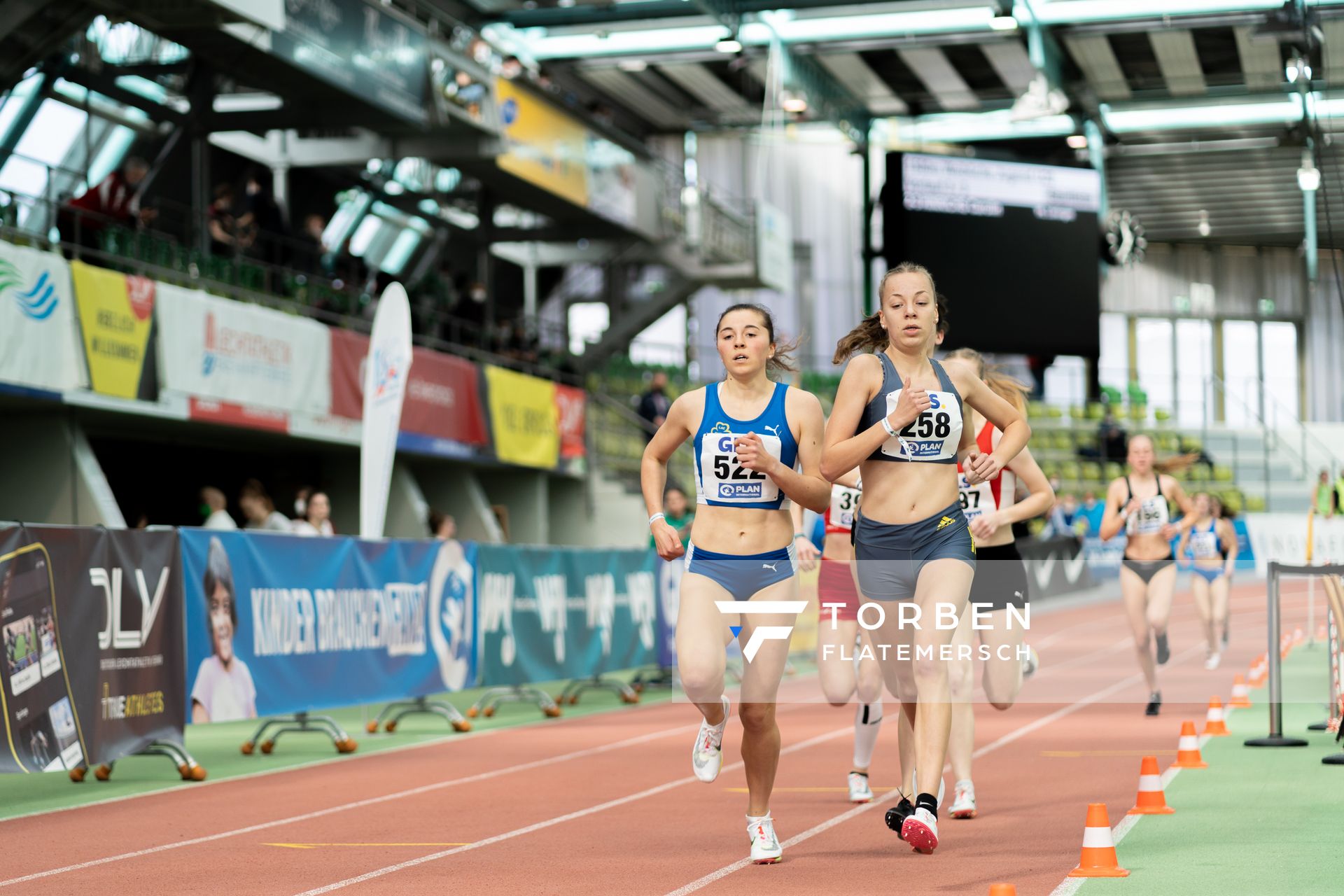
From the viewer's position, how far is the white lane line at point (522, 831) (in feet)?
22.2

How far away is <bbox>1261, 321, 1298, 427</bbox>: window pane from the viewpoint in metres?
51.9

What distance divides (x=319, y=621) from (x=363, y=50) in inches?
436

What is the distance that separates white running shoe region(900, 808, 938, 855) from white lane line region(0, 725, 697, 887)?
11.5ft

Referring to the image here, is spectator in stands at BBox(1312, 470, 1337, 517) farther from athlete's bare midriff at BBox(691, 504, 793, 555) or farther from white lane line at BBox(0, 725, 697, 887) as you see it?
athlete's bare midriff at BBox(691, 504, 793, 555)

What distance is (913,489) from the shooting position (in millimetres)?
6891

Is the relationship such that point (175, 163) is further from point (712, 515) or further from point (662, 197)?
point (712, 515)

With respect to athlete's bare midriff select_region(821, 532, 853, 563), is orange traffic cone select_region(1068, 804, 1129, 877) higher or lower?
lower

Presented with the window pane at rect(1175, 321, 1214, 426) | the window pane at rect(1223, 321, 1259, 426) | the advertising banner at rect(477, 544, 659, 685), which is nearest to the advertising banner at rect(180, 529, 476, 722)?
the advertising banner at rect(477, 544, 659, 685)

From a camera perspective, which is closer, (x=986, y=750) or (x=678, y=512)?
(x=986, y=750)

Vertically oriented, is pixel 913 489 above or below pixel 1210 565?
above

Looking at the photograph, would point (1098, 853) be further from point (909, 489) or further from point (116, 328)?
point (116, 328)

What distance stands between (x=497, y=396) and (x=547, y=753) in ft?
47.4

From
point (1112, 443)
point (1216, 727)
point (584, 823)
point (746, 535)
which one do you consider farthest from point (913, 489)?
point (1112, 443)

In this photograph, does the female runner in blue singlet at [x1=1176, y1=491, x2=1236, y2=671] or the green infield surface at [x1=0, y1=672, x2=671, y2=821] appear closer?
the green infield surface at [x1=0, y1=672, x2=671, y2=821]
